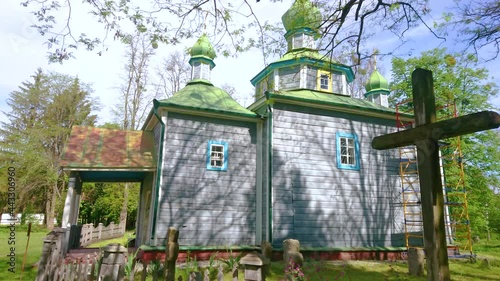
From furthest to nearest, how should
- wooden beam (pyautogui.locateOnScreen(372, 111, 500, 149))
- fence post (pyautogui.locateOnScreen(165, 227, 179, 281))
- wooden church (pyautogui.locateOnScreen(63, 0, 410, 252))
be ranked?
wooden church (pyautogui.locateOnScreen(63, 0, 410, 252))
fence post (pyautogui.locateOnScreen(165, 227, 179, 281))
wooden beam (pyautogui.locateOnScreen(372, 111, 500, 149))

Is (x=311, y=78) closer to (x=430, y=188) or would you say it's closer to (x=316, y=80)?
(x=316, y=80)

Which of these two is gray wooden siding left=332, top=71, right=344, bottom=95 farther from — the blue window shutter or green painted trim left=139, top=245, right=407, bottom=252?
green painted trim left=139, top=245, right=407, bottom=252

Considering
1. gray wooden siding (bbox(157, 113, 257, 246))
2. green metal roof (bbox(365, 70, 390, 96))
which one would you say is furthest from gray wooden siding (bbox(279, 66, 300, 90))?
green metal roof (bbox(365, 70, 390, 96))

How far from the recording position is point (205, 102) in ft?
41.8

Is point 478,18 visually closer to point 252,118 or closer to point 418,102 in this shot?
point 418,102

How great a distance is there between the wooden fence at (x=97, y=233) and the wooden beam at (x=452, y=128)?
50.1 feet

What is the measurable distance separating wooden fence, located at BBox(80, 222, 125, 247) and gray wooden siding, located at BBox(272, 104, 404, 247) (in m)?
10.2

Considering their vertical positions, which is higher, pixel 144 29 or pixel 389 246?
pixel 144 29

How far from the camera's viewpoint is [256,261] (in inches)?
142

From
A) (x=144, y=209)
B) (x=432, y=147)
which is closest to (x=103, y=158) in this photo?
(x=144, y=209)

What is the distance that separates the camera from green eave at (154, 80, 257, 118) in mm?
11775

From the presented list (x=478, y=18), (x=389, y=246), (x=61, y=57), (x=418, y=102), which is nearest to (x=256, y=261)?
(x=418, y=102)

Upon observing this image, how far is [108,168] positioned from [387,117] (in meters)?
11.0

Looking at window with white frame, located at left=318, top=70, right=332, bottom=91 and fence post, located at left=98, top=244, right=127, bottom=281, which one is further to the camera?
window with white frame, located at left=318, top=70, right=332, bottom=91
